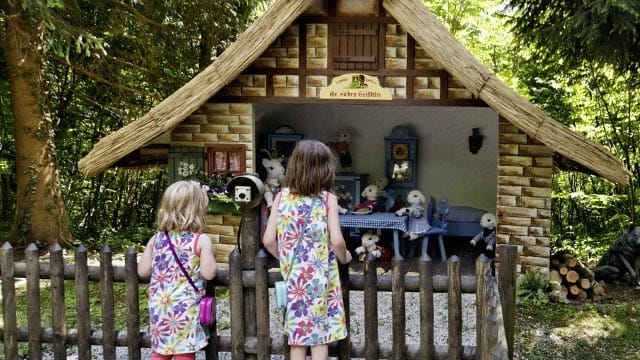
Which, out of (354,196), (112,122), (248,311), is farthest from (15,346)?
(112,122)

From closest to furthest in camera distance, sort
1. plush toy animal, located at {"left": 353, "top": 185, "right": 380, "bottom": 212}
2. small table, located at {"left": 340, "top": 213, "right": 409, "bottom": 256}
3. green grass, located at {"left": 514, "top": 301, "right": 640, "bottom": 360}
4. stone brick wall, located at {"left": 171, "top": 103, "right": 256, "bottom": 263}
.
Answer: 1. green grass, located at {"left": 514, "top": 301, "right": 640, "bottom": 360}
2. stone brick wall, located at {"left": 171, "top": 103, "right": 256, "bottom": 263}
3. small table, located at {"left": 340, "top": 213, "right": 409, "bottom": 256}
4. plush toy animal, located at {"left": 353, "top": 185, "right": 380, "bottom": 212}

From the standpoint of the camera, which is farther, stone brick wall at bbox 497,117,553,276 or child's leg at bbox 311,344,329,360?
stone brick wall at bbox 497,117,553,276

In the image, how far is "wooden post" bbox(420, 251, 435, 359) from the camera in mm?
4133

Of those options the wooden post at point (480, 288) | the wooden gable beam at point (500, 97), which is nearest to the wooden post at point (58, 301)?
the wooden post at point (480, 288)

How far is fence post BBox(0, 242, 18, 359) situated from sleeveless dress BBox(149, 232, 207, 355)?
1387mm

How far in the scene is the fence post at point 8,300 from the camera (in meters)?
4.71

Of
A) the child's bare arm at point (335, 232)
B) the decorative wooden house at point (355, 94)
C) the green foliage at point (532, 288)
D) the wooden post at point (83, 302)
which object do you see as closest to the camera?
the child's bare arm at point (335, 232)

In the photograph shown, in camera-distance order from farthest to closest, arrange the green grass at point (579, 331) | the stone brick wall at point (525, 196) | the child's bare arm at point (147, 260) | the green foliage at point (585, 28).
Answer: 1. the stone brick wall at point (525, 196)
2. the green foliage at point (585, 28)
3. the green grass at point (579, 331)
4. the child's bare arm at point (147, 260)

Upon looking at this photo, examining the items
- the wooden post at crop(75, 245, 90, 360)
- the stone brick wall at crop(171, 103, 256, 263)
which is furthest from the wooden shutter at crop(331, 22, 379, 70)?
the wooden post at crop(75, 245, 90, 360)

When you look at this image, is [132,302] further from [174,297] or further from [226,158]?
[226,158]

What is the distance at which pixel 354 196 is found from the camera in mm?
10109

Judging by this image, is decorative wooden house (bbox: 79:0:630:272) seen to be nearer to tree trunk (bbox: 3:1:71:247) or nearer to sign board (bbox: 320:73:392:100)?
sign board (bbox: 320:73:392:100)

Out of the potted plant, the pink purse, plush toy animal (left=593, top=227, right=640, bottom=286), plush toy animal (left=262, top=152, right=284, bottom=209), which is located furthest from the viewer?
plush toy animal (left=262, top=152, right=284, bottom=209)

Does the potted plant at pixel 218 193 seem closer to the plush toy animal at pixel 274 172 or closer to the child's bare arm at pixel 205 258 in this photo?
the plush toy animal at pixel 274 172
